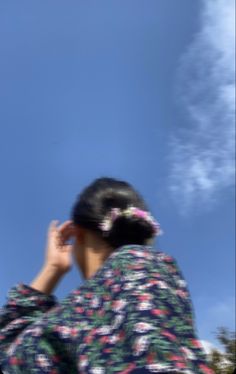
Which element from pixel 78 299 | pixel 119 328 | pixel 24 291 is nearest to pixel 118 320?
pixel 119 328

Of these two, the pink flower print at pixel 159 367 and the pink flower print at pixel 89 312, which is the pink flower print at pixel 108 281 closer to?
the pink flower print at pixel 89 312

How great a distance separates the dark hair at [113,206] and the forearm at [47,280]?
0.21 metres

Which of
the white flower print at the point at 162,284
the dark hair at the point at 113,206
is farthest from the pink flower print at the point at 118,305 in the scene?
the dark hair at the point at 113,206

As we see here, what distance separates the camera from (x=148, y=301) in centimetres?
146

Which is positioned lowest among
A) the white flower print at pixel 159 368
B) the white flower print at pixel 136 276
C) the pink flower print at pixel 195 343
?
the white flower print at pixel 159 368

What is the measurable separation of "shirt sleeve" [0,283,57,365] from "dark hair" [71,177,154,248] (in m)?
0.29

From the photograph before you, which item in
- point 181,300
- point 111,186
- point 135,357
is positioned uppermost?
point 111,186

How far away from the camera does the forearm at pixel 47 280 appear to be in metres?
2.00

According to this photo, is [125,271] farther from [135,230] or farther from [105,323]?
[135,230]

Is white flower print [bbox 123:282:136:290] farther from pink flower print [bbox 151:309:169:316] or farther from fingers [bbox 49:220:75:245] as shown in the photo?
fingers [bbox 49:220:75:245]

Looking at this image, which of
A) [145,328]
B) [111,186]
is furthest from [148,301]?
[111,186]

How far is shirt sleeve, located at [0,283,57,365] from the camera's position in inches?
71.2

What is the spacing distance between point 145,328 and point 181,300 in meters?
0.25

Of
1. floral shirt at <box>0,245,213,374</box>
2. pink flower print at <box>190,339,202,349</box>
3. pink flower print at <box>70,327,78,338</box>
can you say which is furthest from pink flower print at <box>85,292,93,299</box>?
pink flower print at <box>190,339,202,349</box>
